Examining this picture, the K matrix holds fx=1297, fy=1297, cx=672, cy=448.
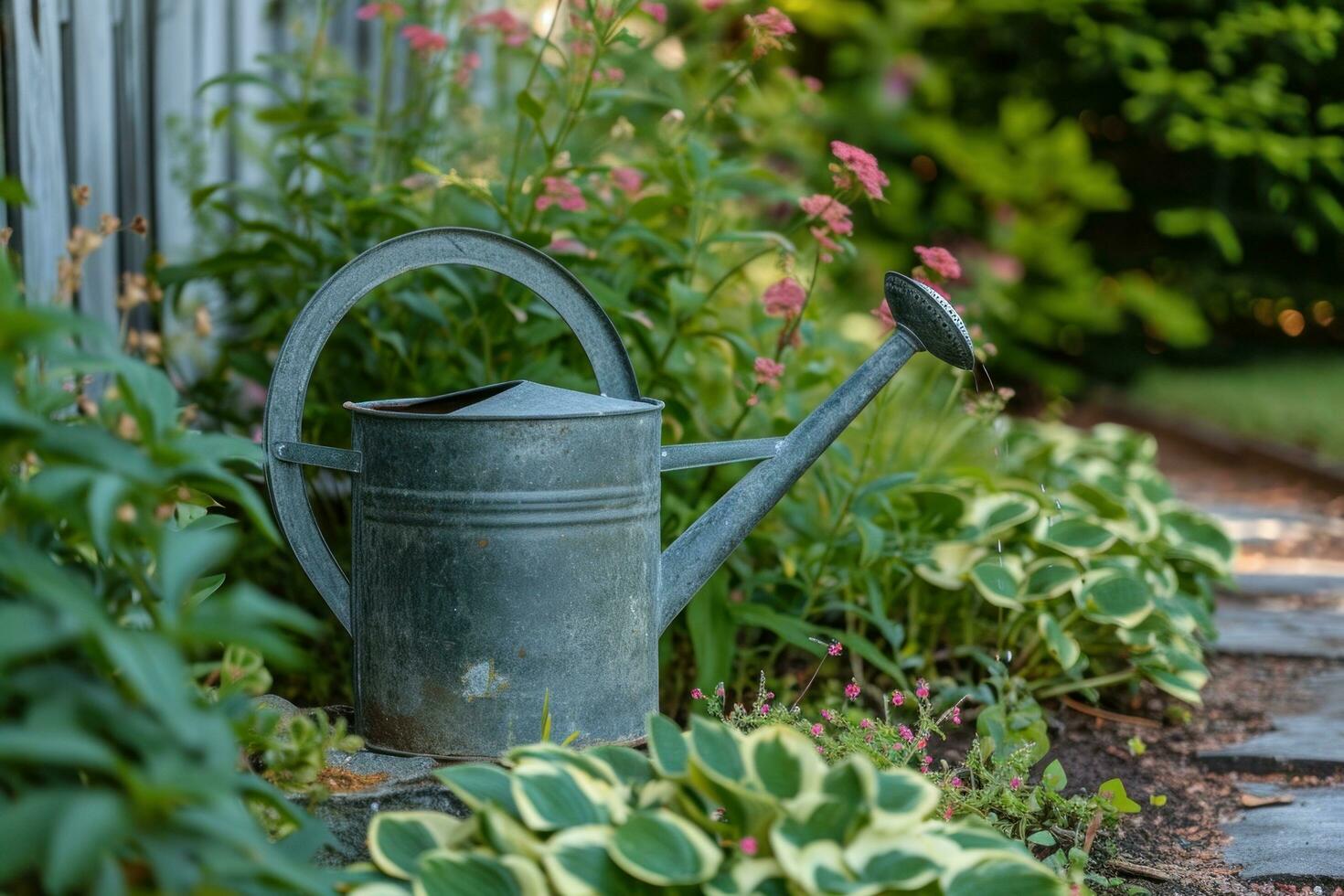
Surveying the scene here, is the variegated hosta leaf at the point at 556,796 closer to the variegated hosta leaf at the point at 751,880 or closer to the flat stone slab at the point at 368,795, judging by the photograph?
the variegated hosta leaf at the point at 751,880

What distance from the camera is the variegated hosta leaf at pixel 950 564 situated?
8.01 ft

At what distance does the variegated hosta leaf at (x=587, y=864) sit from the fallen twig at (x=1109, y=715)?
5.14 feet

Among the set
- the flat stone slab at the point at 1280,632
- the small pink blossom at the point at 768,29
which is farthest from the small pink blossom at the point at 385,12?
the flat stone slab at the point at 1280,632

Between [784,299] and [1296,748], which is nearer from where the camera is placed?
A: [784,299]

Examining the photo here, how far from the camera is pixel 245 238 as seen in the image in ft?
10.2

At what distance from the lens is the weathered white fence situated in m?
2.20

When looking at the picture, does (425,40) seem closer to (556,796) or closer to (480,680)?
(480,680)

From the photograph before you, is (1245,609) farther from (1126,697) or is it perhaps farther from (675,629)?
(675,629)

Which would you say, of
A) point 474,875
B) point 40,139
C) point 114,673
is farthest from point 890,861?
point 40,139

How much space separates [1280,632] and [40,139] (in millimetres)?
2924

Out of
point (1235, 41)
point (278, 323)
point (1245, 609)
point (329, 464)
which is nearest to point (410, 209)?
point (278, 323)

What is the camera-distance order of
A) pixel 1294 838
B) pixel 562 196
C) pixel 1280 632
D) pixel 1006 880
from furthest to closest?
1. pixel 1280 632
2. pixel 562 196
3. pixel 1294 838
4. pixel 1006 880

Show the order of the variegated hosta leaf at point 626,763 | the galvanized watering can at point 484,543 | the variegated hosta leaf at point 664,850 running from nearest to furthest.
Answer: the variegated hosta leaf at point 664,850
the variegated hosta leaf at point 626,763
the galvanized watering can at point 484,543

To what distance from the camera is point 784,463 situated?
1.87 meters
